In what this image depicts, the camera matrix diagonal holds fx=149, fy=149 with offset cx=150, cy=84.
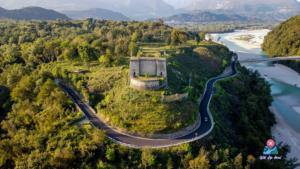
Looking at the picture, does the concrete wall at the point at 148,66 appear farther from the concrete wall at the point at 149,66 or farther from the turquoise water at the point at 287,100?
the turquoise water at the point at 287,100

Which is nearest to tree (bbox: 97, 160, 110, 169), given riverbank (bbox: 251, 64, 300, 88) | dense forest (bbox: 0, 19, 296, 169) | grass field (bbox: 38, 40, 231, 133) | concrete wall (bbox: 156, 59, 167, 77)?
dense forest (bbox: 0, 19, 296, 169)

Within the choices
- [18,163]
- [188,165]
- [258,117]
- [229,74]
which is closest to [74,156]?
[18,163]

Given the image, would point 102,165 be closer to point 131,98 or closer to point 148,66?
point 131,98

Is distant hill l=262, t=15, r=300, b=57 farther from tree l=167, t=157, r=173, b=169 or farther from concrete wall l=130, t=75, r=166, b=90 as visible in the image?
tree l=167, t=157, r=173, b=169

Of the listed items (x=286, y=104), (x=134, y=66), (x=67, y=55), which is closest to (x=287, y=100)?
(x=286, y=104)

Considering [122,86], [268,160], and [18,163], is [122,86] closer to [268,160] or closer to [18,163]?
[18,163]
